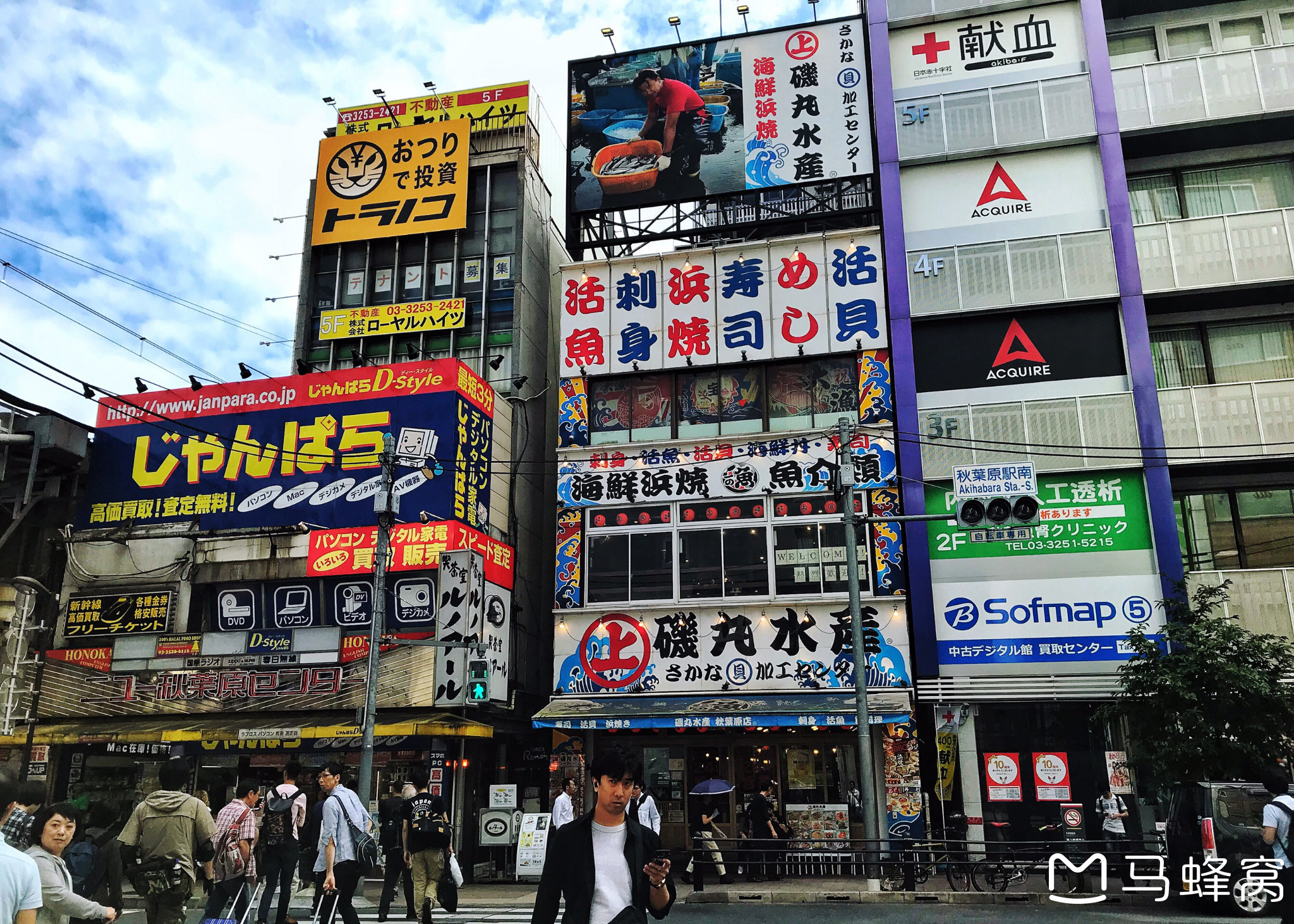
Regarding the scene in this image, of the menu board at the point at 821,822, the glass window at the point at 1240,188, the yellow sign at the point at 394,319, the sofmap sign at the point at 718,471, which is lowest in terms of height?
the menu board at the point at 821,822

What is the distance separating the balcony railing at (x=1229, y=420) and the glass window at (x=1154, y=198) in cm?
458

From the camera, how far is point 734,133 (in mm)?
26344

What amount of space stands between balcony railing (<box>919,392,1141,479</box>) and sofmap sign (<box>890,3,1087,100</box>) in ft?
28.1

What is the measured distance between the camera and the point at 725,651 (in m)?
A: 22.1

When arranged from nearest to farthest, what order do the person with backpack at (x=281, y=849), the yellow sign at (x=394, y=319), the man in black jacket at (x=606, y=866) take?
the man in black jacket at (x=606, y=866)
the person with backpack at (x=281, y=849)
the yellow sign at (x=394, y=319)

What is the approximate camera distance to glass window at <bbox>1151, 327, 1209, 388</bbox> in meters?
23.0

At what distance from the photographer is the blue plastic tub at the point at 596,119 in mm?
27500

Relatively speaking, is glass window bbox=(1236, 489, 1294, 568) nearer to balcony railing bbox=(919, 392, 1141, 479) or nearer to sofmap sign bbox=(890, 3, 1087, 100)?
balcony railing bbox=(919, 392, 1141, 479)

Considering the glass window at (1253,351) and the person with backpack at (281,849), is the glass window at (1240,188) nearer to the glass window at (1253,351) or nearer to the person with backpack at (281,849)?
the glass window at (1253,351)

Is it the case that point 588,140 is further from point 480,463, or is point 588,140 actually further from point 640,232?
point 480,463

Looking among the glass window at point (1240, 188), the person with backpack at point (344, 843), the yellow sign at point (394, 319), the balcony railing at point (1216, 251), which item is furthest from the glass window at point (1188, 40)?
the person with backpack at point (344, 843)

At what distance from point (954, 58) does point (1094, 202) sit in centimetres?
534

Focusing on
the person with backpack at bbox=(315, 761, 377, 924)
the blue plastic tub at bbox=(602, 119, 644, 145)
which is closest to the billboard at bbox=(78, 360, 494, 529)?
Answer: the blue plastic tub at bbox=(602, 119, 644, 145)

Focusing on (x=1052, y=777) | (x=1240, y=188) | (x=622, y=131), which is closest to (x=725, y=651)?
(x=1052, y=777)
